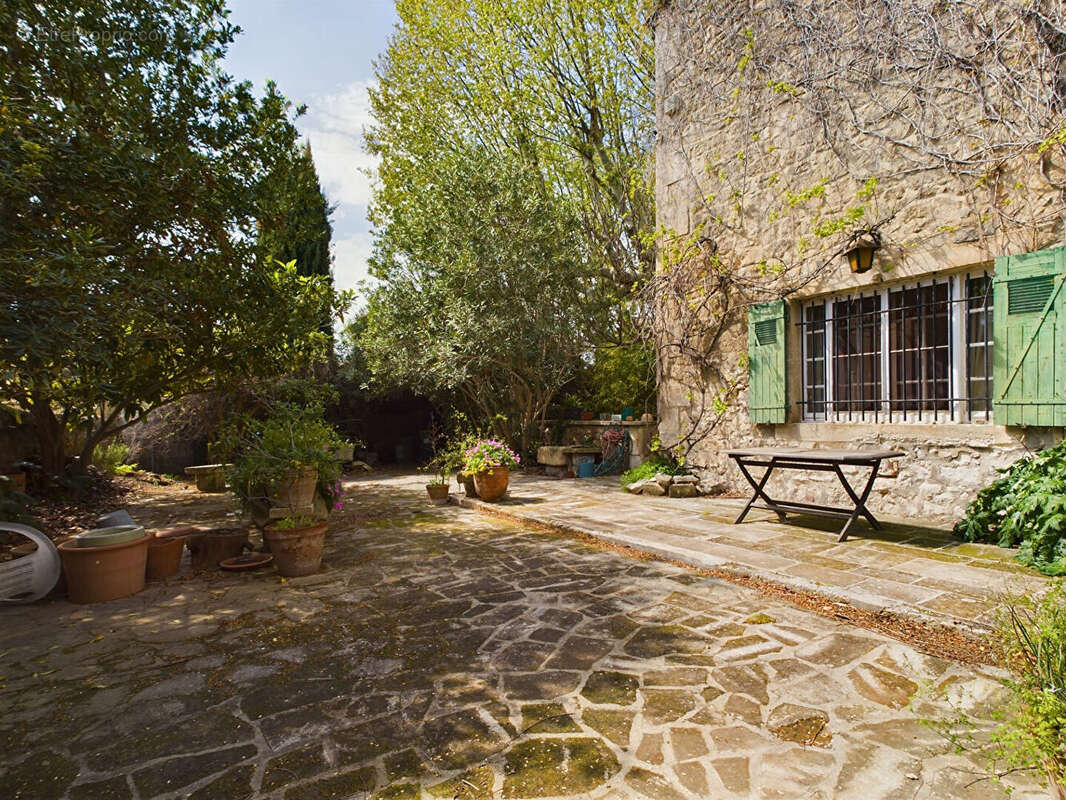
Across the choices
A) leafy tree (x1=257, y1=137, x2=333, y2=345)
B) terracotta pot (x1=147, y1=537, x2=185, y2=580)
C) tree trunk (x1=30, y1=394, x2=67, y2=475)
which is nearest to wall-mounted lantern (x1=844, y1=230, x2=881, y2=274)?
leafy tree (x1=257, y1=137, x2=333, y2=345)

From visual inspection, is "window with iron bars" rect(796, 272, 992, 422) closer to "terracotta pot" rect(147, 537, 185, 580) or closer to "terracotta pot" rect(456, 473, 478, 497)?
"terracotta pot" rect(456, 473, 478, 497)

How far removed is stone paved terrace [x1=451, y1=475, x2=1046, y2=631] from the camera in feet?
11.8

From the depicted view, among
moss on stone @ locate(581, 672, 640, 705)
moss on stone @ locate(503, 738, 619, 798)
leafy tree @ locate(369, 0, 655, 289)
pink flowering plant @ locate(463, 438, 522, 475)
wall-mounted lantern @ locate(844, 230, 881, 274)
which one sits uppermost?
leafy tree @ locate(369, 0, 655, 289)

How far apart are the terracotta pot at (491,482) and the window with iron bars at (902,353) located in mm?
4091

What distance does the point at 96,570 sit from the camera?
4.17m

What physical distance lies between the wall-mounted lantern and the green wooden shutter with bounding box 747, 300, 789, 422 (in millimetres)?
976

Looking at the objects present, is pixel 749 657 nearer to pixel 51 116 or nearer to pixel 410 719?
pixel 410 719

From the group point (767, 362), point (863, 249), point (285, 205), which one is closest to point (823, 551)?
point (767, 362)

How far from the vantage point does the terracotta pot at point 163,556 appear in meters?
4.75

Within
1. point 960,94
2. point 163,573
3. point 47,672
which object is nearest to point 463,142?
point 960,94

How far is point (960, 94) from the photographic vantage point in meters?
5.40

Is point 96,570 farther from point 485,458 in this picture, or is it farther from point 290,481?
point 485,458

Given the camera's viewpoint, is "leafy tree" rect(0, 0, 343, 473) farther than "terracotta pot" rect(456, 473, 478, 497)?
No

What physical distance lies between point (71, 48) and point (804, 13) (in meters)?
7.58
